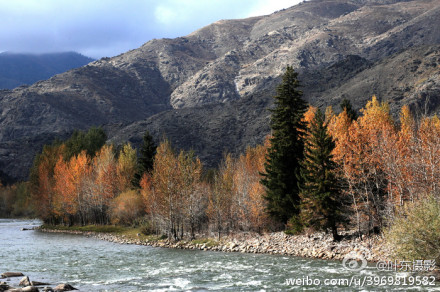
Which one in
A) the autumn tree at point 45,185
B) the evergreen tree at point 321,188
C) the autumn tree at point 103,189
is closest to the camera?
the evergreen tree at point 321,188

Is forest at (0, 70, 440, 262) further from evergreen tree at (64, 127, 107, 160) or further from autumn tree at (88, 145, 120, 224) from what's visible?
evergreen tree at (64, 127, 107, 160)

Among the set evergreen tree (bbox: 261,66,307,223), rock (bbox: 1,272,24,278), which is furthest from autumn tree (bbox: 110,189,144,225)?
rock (bbox: 1,272,24,278)

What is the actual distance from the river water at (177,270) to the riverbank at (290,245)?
6.79 ft

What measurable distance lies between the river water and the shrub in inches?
90.0

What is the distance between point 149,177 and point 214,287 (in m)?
46.1

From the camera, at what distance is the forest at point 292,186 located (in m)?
33.9

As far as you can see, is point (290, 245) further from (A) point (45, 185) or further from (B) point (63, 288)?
(A) point (45, 185)

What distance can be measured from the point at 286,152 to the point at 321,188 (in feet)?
30.5

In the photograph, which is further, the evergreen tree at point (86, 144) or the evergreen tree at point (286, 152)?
the evergreen tree at point (86, 144)

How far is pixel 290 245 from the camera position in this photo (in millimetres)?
39812

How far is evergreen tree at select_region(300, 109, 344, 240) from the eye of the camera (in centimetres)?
3856

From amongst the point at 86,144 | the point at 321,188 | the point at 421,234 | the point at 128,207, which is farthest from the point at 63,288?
the point at 86,144

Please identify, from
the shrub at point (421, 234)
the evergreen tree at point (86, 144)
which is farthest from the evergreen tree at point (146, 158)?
the shrub at point (421, 234)

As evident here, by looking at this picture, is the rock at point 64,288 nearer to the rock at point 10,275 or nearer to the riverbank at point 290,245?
the rock at point 10,275
